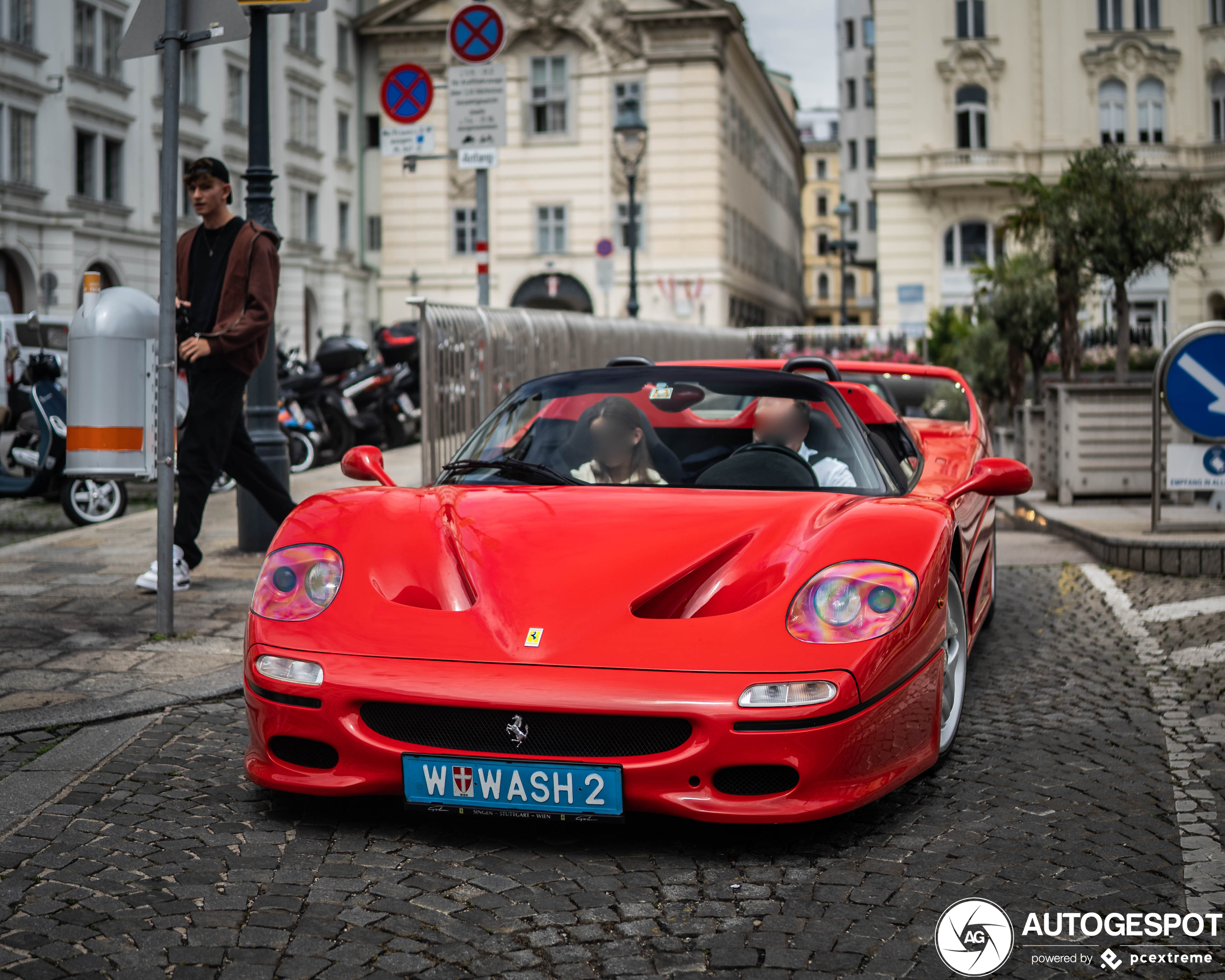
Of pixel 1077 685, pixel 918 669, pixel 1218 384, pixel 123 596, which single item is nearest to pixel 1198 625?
pixel 1077 685

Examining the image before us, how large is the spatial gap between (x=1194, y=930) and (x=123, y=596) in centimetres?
535

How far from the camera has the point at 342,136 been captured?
4825cm

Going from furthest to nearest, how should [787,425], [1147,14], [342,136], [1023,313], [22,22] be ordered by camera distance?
[342,136] → [1147,14] → [22,22] → [1023,313] → [787,425]

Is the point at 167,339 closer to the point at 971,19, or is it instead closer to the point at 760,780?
the point at 760,780

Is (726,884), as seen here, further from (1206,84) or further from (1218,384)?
(1206,84)

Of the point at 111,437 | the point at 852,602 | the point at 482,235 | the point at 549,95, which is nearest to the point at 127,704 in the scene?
the point at 111,437

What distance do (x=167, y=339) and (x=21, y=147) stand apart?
27.8m

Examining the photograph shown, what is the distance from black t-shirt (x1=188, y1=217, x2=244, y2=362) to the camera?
711 cm

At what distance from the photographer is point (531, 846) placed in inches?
139

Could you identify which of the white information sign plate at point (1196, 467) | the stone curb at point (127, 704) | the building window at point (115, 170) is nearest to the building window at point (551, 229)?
the building window at point (115, 170)

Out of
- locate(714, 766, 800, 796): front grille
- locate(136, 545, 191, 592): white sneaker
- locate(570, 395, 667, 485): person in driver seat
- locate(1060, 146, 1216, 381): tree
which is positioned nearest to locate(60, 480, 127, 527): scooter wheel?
locate(136, 545, 191, 592): white sneaker

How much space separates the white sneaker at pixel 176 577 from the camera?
6949 millimetres

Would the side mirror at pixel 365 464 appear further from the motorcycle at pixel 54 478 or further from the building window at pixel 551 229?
the building window at pixel 551 229

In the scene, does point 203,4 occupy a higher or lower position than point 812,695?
higher
